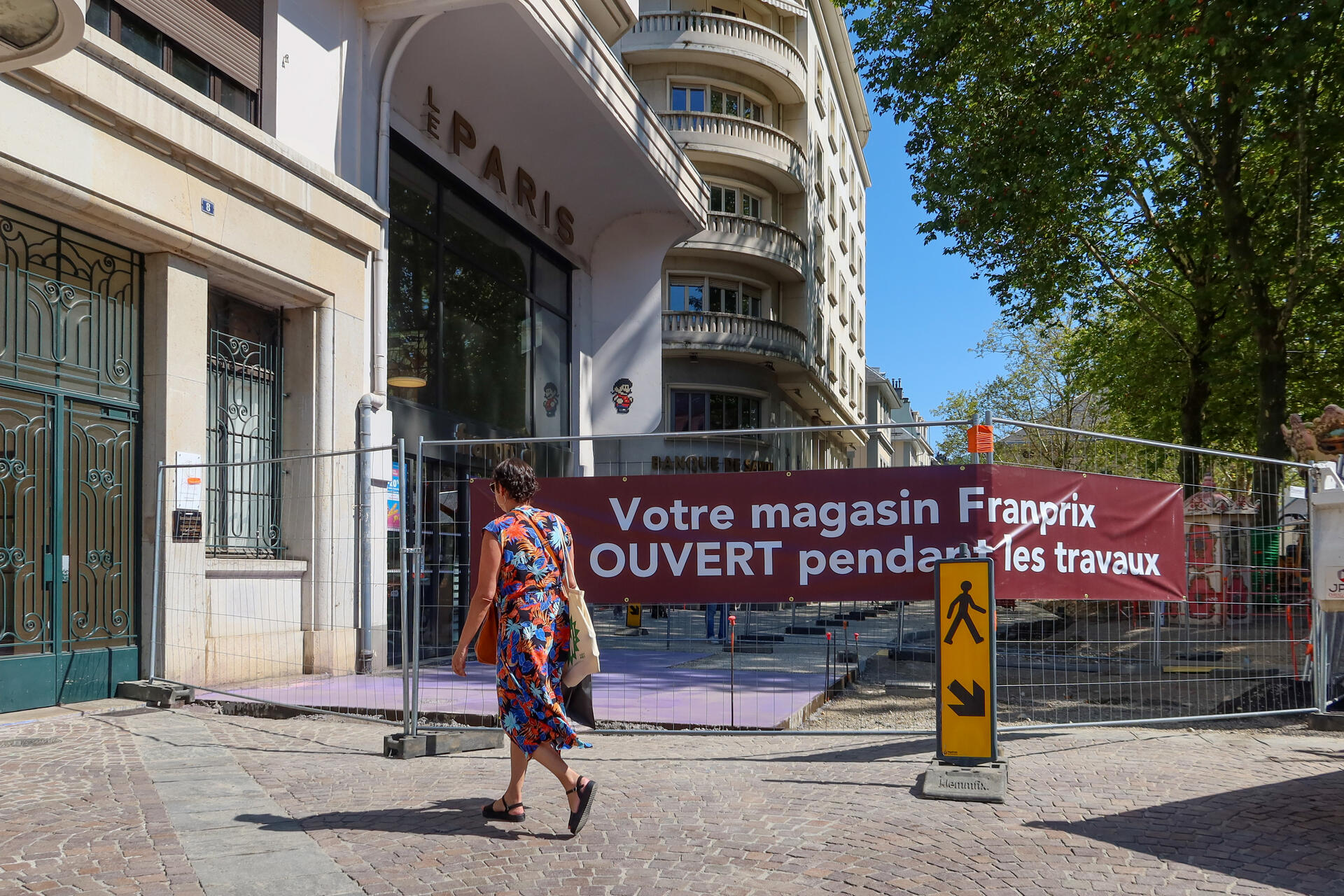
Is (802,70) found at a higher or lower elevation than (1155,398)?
higher

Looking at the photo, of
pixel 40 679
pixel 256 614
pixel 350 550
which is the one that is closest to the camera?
pixel 40 679

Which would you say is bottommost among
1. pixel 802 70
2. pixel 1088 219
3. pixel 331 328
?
pixel 331 328

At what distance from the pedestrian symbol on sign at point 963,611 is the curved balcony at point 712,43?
1049 inches

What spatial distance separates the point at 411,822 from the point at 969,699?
3.04 m

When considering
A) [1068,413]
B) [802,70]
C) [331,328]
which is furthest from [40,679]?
[1068,413]

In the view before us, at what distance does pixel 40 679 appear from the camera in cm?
805

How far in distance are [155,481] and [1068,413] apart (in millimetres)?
39064

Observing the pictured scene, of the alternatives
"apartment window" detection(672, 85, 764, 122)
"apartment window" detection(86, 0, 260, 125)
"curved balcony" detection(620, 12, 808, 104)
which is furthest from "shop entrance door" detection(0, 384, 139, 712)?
"apartment window" detection(672, 85, 764, 122)

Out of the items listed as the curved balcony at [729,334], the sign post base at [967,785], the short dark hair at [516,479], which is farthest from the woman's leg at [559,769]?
the curved balcony at [729,334]

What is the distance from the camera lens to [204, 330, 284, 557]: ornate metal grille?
9.91 meters

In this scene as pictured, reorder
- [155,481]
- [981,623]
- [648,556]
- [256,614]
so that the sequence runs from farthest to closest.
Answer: [256,614]
[155,481]
[648,556]
[981,623]

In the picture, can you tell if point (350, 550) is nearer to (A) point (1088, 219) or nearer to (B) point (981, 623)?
(B) point (981, 623)

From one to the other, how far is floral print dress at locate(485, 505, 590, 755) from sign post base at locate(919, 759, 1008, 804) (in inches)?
76.2

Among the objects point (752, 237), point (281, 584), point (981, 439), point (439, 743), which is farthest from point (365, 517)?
point (752, 237)
